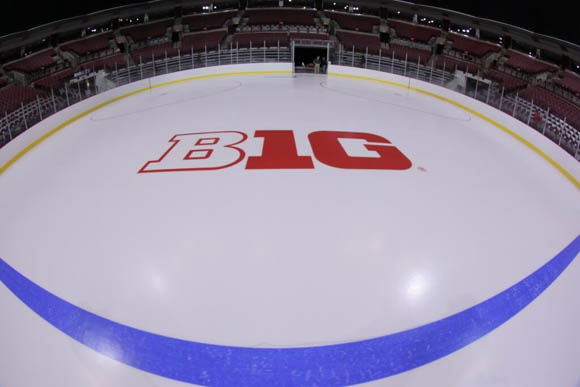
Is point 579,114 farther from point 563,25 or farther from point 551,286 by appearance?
point 551,286

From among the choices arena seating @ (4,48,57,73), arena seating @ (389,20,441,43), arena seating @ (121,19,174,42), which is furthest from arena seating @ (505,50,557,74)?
arena seating @ (4,48,57,73)

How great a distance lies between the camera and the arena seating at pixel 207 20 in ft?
69.5

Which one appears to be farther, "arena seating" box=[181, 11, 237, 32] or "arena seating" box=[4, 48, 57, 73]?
"arena seating" box=[181, 11, 237, 32]

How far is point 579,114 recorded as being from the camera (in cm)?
1055

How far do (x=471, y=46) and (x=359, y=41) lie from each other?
555cm

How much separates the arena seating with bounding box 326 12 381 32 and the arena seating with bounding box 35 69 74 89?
14413 millimetres

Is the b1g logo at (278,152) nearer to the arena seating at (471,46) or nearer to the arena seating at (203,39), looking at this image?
the arena seating at (203,39)

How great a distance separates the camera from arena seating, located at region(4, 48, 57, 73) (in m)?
14.7

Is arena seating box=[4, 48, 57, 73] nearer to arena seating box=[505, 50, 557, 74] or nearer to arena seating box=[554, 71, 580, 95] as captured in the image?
arena seating box=[505, 50, 557, 74]

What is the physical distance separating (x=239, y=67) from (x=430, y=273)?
13915 mm

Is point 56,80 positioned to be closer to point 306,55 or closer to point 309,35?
point 306,55

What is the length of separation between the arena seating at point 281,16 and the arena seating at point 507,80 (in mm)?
10345

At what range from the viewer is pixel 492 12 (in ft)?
54.7

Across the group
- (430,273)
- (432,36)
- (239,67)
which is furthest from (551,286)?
(432,36)
